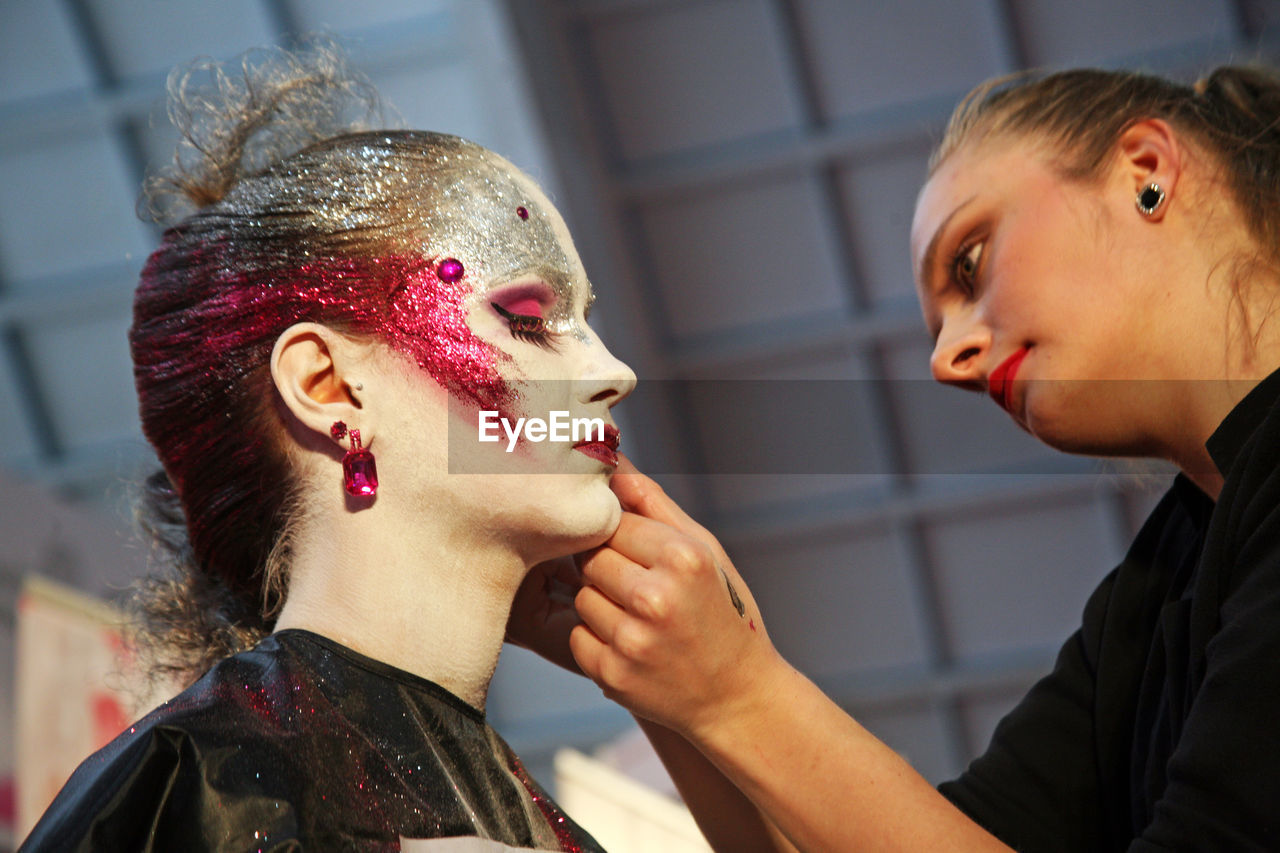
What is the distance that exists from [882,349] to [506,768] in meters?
3.67

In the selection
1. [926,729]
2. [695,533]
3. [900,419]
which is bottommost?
[926,729]

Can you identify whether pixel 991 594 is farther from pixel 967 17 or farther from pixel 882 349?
pixel 967 17

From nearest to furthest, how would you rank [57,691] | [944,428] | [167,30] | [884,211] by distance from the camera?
1. [57,691]
2. [167,30]
3. [884,211]
4. [944,428]

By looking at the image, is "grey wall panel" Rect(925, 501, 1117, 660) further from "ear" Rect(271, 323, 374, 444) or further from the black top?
"ear" Rect(271, 323, 374, 444)

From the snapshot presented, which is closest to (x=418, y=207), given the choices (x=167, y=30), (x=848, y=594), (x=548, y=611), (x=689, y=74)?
(x=548, y=611)

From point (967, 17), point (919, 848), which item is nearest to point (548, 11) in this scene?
point (967, 17)

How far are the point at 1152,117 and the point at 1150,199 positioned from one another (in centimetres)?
13

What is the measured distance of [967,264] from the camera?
134 cm

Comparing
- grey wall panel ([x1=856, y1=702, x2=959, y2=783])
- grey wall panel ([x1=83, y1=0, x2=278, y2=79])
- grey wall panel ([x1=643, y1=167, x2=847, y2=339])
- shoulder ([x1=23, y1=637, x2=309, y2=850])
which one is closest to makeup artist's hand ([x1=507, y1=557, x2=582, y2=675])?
shoulder ([x1=23, y1=637, x2=309, y2=850])

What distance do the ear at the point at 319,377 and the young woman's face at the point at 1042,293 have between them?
0.68 metres

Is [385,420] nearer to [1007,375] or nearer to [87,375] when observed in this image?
[1007,375]

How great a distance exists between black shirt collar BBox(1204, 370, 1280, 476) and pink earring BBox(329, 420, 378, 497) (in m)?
0.81

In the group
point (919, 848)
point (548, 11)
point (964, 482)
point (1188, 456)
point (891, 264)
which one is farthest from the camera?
point (964, 482)

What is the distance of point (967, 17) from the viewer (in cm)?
378
